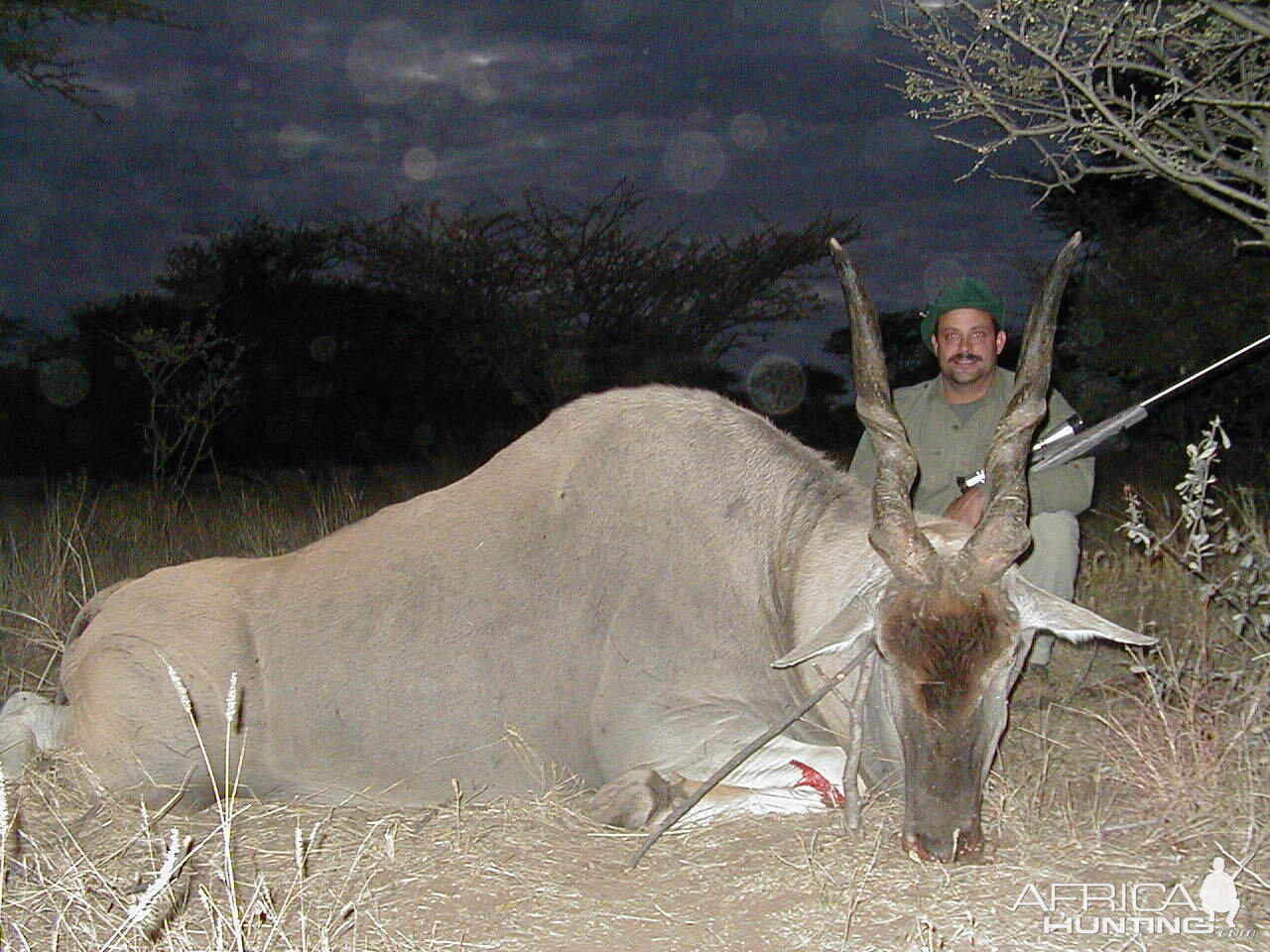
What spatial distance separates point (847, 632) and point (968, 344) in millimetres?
2080

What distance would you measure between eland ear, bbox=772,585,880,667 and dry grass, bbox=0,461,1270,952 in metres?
0.44

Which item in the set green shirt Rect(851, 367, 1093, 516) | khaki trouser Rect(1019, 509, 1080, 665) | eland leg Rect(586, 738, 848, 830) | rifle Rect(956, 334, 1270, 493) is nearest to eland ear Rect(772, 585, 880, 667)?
eland leg Rect(586, 738, 848, 830)

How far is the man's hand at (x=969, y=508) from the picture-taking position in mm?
4043

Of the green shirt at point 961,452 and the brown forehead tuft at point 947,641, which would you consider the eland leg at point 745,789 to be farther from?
the green shirt at point 961,452

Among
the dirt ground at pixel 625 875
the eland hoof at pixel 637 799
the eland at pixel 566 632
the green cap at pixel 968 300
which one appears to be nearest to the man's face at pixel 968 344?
the green cap at pixel 968 300

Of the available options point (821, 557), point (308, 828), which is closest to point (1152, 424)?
point (821, 557)

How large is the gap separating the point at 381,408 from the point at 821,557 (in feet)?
49.8

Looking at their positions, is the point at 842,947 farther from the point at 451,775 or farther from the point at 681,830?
the point at 451,775

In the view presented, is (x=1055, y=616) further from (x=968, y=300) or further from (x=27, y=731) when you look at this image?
(x=27, y=731)

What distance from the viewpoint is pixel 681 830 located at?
10.7 ft

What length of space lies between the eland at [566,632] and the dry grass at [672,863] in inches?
6.1

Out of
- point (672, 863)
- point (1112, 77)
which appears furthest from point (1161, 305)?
point (672, 863)

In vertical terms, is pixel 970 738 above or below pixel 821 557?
below

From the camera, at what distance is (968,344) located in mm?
4938
